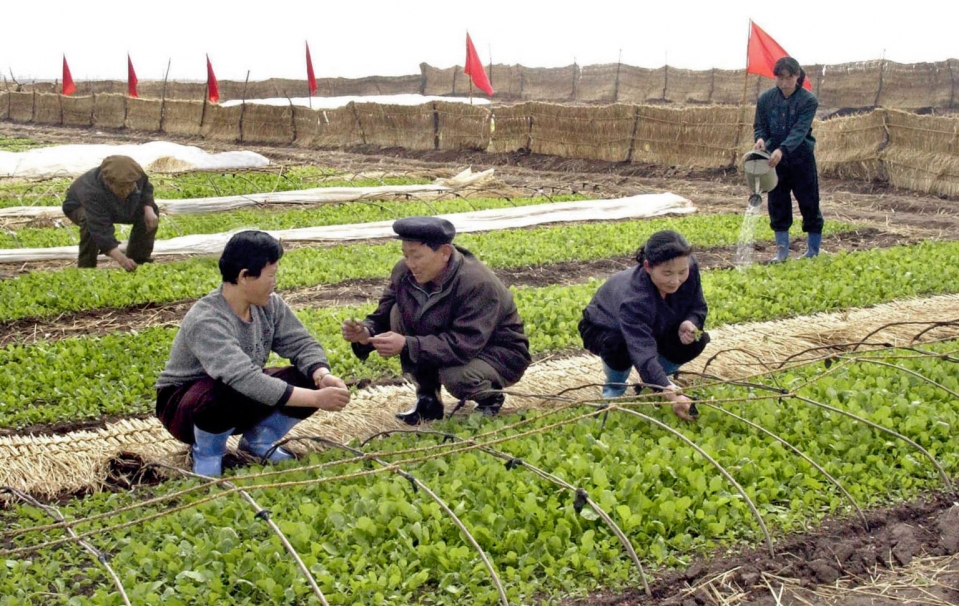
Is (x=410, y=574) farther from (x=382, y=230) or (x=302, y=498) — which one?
(x=382, y=230)

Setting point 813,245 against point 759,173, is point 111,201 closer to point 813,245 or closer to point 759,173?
point 759,173

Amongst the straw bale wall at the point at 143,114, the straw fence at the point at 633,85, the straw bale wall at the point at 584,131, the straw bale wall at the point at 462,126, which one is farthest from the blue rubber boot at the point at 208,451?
the straw bale wall at the point at 143,114

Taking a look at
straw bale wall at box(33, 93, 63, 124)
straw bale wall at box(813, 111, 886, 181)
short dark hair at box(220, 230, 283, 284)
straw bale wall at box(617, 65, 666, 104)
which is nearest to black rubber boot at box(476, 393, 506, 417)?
short dark hair at box(220, 230, 283, 284)

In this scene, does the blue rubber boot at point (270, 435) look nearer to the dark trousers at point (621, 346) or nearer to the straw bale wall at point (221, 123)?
the dark trousers at point (621, 346)

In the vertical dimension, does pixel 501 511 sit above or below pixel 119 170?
below

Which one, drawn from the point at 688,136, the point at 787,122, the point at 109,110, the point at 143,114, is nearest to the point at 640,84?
the point at 688,136

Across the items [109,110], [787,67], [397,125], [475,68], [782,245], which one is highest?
[475,68]

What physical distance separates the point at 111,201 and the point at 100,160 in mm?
11355

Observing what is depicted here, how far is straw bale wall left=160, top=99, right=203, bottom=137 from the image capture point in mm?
32531

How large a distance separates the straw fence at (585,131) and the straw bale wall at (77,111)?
0.84 meters

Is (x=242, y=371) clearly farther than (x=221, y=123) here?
No

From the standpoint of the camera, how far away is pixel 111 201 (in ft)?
26.5

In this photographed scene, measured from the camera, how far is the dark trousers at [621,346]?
219 inches

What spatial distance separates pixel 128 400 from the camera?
6.09 meters
